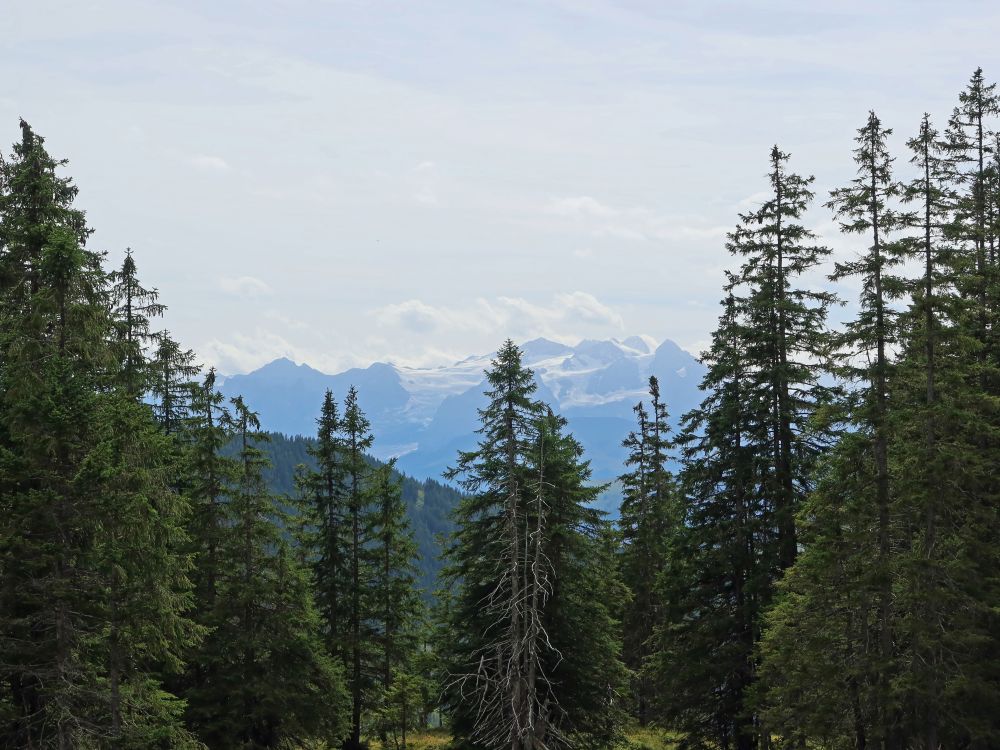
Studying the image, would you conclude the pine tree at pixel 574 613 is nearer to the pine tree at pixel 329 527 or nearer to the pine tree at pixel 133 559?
the pine tree at pixel 133 559

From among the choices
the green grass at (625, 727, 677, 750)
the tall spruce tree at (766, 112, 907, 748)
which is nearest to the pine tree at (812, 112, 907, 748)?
the tall spruce tree at (766, 112, 907, 748)

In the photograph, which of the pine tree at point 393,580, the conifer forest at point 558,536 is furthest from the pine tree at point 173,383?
the pine tree at point 393,580

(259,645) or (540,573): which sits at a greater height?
(540,573)

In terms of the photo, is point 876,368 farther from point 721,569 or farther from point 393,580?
point 393,580

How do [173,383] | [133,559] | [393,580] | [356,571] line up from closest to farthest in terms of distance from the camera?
1. [133,559]
2. [173,383]
3. [356,571]
4. [393,580]

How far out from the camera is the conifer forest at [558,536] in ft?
56.0

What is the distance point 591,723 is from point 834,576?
9208 mm

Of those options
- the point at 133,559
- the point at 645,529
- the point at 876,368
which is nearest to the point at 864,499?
the point at 876,368

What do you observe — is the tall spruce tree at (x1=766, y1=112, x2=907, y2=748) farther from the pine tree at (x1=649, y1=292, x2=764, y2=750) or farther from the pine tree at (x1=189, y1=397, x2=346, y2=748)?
the pine tree at (x1=189, y1=397, x2=346, y2=748)

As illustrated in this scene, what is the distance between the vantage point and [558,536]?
25344 millimetres

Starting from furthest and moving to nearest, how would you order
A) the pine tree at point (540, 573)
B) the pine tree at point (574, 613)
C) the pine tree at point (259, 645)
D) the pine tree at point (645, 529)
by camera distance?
the pine tree at point (645, 529) → the pine tree at point (259, 645) → the pine tree at point (574, 613) → the pine tree at point (540, 573)

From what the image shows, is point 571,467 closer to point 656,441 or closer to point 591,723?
point 591,723

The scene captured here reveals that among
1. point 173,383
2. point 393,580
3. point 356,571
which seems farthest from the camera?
point 393,580

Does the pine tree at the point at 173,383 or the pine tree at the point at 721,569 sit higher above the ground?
the pine tree at the point at 173,383
